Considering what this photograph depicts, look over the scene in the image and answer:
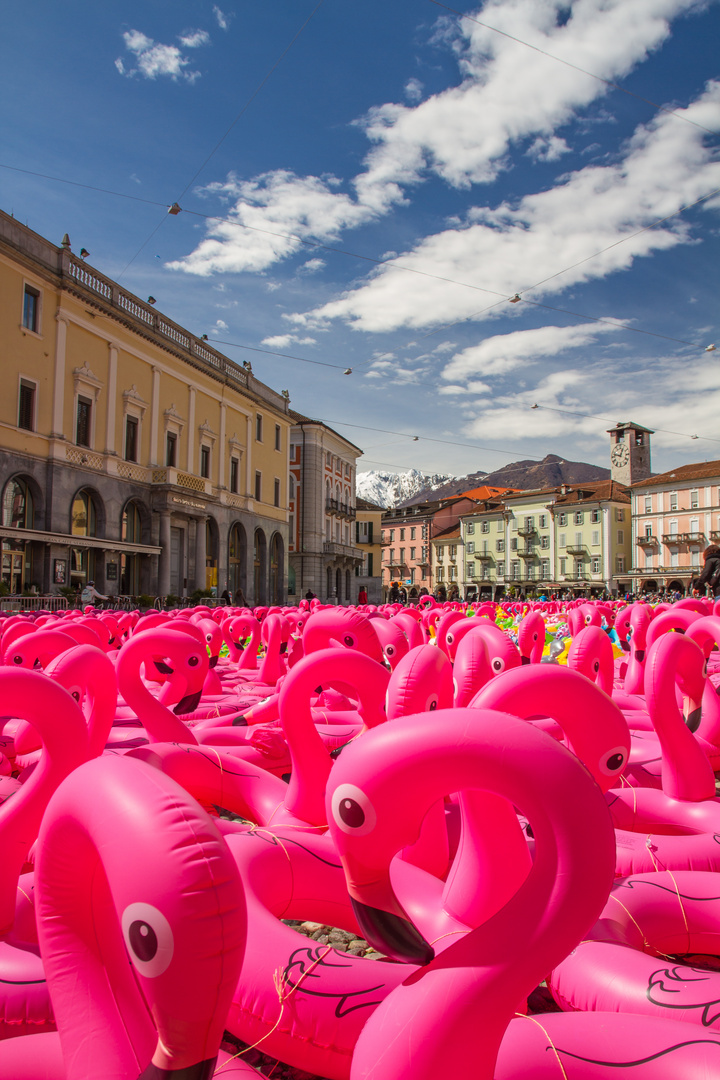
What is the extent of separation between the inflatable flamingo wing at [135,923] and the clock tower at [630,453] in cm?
6494

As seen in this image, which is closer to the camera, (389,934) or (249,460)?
(389,934)

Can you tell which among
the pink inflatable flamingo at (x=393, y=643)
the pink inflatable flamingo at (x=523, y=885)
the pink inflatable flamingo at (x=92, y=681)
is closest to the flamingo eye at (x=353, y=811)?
the pink inflatable flamingo at (x=523, y=885)

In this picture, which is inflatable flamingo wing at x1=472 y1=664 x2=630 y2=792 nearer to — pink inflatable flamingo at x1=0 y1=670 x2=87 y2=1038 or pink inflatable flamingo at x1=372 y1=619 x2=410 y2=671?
pink inflatable flamingo at x1=0 y1=670 x2=87 y2=1038

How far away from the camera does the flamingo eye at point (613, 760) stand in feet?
9.91

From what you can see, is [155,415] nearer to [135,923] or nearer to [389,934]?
[389,934]

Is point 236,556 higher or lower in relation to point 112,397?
lower

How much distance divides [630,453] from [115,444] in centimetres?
4927

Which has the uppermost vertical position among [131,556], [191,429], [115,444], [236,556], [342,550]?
[191,429]

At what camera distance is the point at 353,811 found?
169 cm

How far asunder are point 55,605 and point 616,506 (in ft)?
162

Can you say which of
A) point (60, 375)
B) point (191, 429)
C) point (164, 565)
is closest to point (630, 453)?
point (191, 429)

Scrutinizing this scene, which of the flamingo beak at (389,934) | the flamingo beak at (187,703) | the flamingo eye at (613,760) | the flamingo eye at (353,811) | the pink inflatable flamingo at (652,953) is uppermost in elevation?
the flamingo eye at (353,811)

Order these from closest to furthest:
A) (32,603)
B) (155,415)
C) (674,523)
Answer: (32,603) → (155,415) → (674,523)

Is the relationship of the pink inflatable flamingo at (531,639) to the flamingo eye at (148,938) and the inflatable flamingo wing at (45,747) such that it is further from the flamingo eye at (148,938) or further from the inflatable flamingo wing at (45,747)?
the flamingo eye at (148,938)
